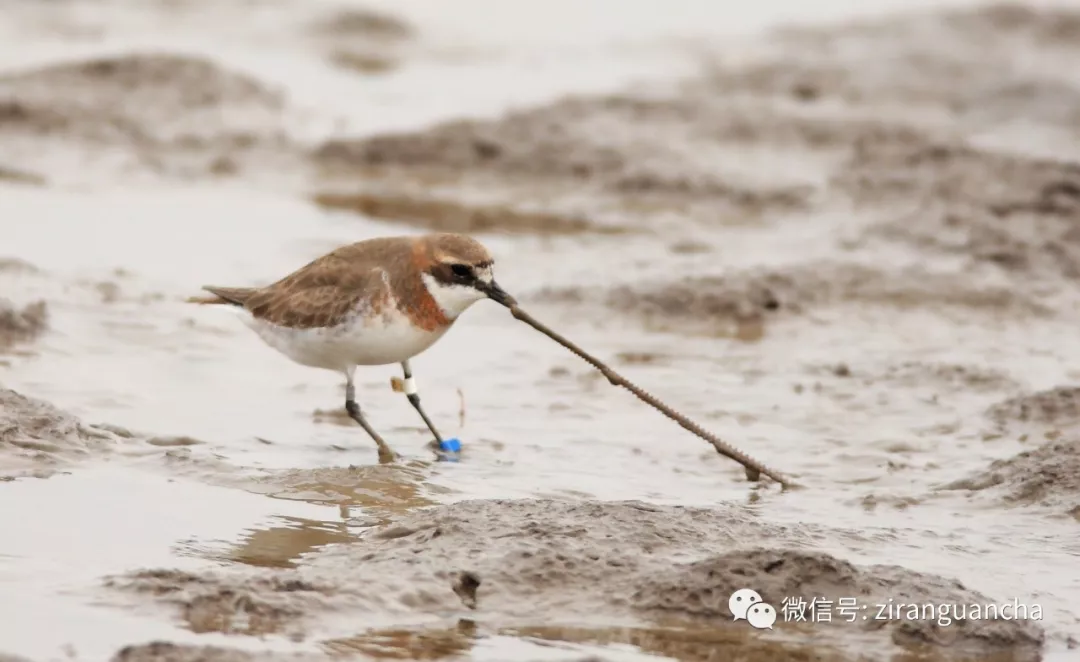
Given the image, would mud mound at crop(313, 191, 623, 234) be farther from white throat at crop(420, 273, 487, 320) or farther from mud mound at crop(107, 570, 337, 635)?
mud mound at crop(107, 570, 337, 635)

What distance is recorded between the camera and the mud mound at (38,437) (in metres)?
7.72

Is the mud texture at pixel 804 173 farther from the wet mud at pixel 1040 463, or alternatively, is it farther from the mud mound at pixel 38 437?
the mud mound at pixel 38 437

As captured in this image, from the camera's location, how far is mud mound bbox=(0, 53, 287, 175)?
51.5 feet

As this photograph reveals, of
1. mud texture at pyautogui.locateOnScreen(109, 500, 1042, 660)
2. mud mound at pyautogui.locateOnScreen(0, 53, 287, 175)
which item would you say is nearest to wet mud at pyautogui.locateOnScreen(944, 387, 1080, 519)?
mud texture at pyautogui.locateOnScreen(109, 500, 1042, 660)

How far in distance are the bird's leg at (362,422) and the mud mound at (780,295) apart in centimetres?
324

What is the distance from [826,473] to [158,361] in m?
4.19

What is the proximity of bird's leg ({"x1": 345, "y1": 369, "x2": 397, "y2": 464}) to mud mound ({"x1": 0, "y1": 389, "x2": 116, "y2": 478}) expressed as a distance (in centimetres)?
131

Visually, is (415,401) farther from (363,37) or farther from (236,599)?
(363,37)

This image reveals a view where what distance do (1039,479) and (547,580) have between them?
2.97 m

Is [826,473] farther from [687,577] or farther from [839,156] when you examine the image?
[839,156]

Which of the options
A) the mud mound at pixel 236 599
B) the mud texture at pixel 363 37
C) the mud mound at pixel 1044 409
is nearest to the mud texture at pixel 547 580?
the mud mound at pixel 236 599

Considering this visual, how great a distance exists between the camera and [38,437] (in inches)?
315

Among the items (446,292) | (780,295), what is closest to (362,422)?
(446,292)

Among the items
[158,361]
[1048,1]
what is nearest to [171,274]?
[158,361]
